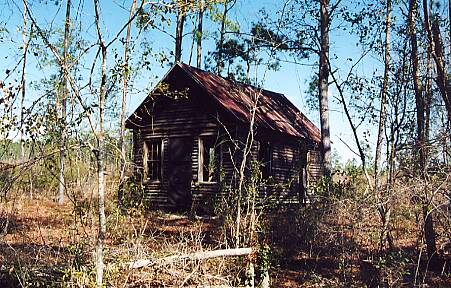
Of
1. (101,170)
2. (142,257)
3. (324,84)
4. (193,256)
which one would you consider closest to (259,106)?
(324,84)

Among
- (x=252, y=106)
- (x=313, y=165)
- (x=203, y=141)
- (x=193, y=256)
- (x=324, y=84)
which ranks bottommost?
(x=193, y=256)

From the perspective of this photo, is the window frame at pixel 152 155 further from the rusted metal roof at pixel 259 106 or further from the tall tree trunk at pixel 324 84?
the tall tree trunk at pixel 324 84

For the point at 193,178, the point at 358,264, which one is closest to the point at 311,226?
the point at 358,264

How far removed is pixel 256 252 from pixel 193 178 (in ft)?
27.5

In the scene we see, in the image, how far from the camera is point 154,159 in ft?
65.0

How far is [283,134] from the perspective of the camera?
19656 millimetres

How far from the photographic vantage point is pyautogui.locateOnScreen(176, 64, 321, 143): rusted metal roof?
1759 cm

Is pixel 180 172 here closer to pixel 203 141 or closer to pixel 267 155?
pixel 203 141

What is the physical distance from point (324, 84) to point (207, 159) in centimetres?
550

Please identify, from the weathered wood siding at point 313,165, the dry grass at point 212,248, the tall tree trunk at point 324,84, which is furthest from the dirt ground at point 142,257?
the weathered wood siding at point 313,165

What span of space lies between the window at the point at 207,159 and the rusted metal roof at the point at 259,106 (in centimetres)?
167

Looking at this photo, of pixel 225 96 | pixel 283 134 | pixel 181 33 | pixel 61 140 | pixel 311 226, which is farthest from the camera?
pixel 181 33

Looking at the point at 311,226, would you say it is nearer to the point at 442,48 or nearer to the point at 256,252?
the point at 256,252

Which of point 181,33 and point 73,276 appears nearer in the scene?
point 73,276
